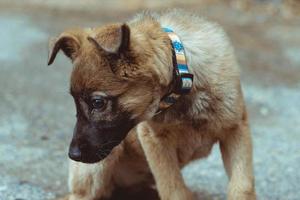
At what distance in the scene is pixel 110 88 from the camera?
5180 millimetres

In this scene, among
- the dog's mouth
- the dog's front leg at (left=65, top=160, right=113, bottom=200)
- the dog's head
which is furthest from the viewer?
the dog's front leg at (left=65, top=160, right=113, bottom=200)

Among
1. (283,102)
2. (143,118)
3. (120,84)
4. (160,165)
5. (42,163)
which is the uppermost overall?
(120,84)

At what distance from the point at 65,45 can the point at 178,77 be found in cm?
88

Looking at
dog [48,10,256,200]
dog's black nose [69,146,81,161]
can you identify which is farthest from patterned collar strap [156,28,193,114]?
dog's black nose [69,146,81,161]

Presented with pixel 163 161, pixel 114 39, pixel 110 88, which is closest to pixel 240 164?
pixel 163 161

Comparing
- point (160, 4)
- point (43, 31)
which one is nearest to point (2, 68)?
point (43, 31)

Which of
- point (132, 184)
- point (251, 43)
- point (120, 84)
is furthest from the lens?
point (251, 43)

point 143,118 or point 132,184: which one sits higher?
point 143,118

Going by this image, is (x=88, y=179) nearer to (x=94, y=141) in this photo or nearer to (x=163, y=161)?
(x=163, y=161)

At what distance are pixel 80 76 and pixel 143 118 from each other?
22.6 inches

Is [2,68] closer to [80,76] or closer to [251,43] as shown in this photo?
[251,43]

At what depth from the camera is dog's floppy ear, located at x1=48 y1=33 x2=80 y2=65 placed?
546cm

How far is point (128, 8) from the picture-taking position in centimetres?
1773

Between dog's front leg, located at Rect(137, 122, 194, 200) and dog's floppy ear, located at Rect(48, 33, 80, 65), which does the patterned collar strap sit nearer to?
dog's front leg, located at Rect(137, 122, 194, 200)
